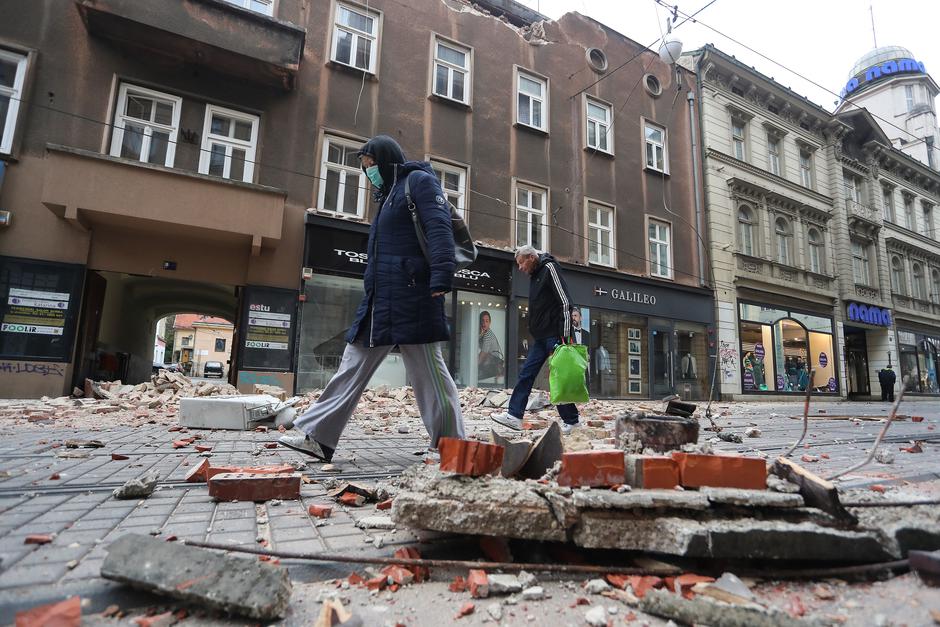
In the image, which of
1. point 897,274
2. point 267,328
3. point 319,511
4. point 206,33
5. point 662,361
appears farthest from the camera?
point 897,274

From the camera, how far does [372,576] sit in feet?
5.00

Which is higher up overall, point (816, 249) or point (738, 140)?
point (738, 140)

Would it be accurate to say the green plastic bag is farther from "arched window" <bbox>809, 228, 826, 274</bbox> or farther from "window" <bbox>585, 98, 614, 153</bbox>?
"arched window" <bbox>809, 228, 826, 274</bbox>

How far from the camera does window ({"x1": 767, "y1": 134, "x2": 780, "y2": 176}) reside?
1964 cm

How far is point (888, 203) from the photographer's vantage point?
25.0 m

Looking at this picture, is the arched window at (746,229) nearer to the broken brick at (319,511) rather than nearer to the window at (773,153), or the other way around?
the window at (773,153)

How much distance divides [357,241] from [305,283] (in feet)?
4.92

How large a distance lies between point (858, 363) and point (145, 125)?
29432 millimetres

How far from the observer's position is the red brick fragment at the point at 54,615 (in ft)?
3.67

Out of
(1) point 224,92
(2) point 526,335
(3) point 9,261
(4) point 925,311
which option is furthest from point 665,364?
(4) point 925,311

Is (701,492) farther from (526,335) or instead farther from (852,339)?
(852,339)

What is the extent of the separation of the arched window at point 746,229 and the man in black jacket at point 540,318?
1583 cm

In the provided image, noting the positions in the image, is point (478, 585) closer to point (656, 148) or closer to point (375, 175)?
point (375, 175)

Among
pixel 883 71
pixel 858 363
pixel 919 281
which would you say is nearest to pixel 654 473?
pixel 858 363
